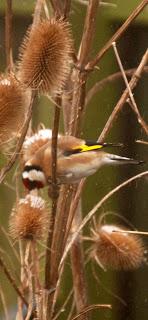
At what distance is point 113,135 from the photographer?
4.62 feet

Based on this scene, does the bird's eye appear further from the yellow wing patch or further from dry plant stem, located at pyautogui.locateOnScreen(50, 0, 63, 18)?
dry plant stem, located at pyautogui.locateOnScreen(50, 0, 63, 18)

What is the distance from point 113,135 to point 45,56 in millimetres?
725

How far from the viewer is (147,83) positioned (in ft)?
4.52

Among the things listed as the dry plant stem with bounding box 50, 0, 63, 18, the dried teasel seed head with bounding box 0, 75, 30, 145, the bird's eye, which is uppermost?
the dry plant stem with bounding box 50, 0, 63, 18

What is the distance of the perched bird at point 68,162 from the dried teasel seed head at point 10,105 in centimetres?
11

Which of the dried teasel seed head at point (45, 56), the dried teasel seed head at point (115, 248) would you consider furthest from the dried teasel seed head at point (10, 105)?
the dried teasel seed head at point (115, 248)

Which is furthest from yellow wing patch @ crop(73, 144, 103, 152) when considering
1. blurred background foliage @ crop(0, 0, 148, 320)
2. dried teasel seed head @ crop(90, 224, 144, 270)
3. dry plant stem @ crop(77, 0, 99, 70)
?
blurred background foliage @ crop(0, 0, 148, 320)

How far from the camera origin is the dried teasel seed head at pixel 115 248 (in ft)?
3.44

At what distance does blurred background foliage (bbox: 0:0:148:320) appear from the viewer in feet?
4.44

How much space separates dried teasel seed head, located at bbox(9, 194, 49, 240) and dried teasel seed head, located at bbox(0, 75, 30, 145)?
0.08m

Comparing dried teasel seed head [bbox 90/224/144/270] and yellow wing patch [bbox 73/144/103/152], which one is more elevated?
yellow wing patch [bbox 73/144/103/152]

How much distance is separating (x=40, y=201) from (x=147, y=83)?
693 mm

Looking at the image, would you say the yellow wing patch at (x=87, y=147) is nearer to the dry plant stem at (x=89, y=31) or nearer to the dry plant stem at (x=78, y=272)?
the dry plant stem at (x=89, y=31)

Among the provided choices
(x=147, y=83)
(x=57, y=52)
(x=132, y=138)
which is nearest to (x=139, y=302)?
(x=132, y=138)
